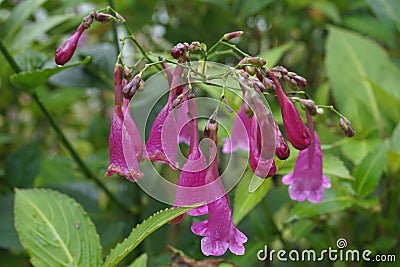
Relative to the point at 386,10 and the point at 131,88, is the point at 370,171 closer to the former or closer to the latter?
the point at 131,88

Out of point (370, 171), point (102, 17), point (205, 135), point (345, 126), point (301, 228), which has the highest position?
point (102, 17)

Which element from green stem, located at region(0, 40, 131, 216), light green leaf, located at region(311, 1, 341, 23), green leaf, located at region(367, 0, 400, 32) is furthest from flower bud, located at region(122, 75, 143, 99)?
green leaf, located at region(367, 0, 400, 32)

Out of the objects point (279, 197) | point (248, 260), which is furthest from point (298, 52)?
point (248, 260)

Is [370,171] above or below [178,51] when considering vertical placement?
below

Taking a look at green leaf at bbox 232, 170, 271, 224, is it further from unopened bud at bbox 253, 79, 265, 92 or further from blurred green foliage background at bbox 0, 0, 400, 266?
unopened bud at bbox 253, 79, 265, 92

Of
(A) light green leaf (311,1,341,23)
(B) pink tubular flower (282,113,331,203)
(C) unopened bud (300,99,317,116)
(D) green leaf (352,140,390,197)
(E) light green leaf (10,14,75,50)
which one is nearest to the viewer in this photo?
(C) unopened bud (300,99,317,116)

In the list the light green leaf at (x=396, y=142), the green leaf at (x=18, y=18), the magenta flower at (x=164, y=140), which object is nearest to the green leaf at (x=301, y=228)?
the light green leaf at (x=396, y=142)

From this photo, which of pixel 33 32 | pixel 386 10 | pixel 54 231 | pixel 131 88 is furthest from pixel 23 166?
pixel 386 10
